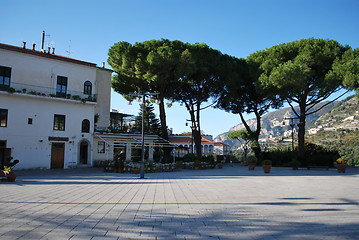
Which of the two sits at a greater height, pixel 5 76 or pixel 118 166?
pixel 5 76

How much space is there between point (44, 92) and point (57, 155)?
5.48m

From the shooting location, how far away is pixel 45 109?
78.5ft

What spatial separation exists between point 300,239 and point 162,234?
220 centimetres

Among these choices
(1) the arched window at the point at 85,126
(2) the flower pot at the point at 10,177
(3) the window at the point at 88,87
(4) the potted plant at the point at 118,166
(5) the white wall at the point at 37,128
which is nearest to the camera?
(2) the flower pot at the point at 10,177

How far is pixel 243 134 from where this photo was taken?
38.3m

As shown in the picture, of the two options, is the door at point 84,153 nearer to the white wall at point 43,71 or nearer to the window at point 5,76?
the white wall at point 43,71

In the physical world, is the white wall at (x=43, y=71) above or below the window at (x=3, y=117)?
above

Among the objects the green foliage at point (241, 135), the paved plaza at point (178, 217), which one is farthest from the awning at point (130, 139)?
the paved plaza at point (178, 217)

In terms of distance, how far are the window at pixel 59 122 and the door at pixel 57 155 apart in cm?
138

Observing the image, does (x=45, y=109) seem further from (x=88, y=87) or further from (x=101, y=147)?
(x=101, y=147)

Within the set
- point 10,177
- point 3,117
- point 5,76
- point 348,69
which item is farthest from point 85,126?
point 348,69

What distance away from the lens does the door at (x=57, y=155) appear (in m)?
24.2

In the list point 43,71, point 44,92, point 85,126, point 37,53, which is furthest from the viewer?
point 85,126

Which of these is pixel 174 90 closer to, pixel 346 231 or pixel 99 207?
pixel 99 207
